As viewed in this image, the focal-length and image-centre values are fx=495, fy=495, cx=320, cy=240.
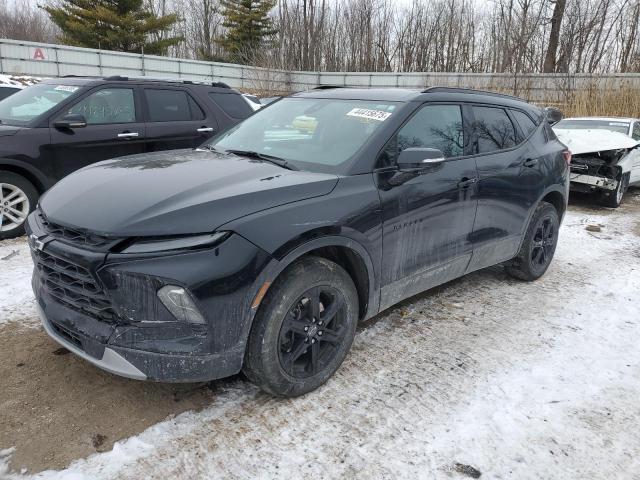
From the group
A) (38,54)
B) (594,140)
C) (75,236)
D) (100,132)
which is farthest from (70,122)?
(38,54)

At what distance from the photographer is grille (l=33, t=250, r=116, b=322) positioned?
7.83ft

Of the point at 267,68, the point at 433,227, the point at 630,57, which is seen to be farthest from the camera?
the point at 267,68

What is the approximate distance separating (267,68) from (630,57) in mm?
18303

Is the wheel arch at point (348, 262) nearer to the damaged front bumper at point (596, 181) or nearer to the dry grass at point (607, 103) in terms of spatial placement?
the damaged front bumper at point (596, 181)

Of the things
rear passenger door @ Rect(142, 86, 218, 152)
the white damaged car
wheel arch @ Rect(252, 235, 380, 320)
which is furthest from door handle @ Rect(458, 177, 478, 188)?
the white damaged car

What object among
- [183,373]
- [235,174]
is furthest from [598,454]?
[235,174]

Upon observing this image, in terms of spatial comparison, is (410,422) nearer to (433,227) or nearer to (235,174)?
(433,227)

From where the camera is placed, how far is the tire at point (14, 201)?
5.34 metres

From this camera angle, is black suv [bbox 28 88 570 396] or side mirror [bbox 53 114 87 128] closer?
black suv [bbox 28 88 570 396]

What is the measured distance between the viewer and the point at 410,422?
2707 millimetres

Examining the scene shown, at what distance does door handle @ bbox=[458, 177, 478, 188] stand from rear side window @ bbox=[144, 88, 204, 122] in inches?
170

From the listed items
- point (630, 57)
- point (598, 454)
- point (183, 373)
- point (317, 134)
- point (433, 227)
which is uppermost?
point (630, 57)

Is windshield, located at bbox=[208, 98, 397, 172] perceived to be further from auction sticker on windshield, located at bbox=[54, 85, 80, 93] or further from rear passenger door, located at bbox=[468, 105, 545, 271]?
auction sticker on windshield, located at bbox=[54, 85, 80, 93]

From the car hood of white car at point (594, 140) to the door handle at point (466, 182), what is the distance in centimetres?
587
